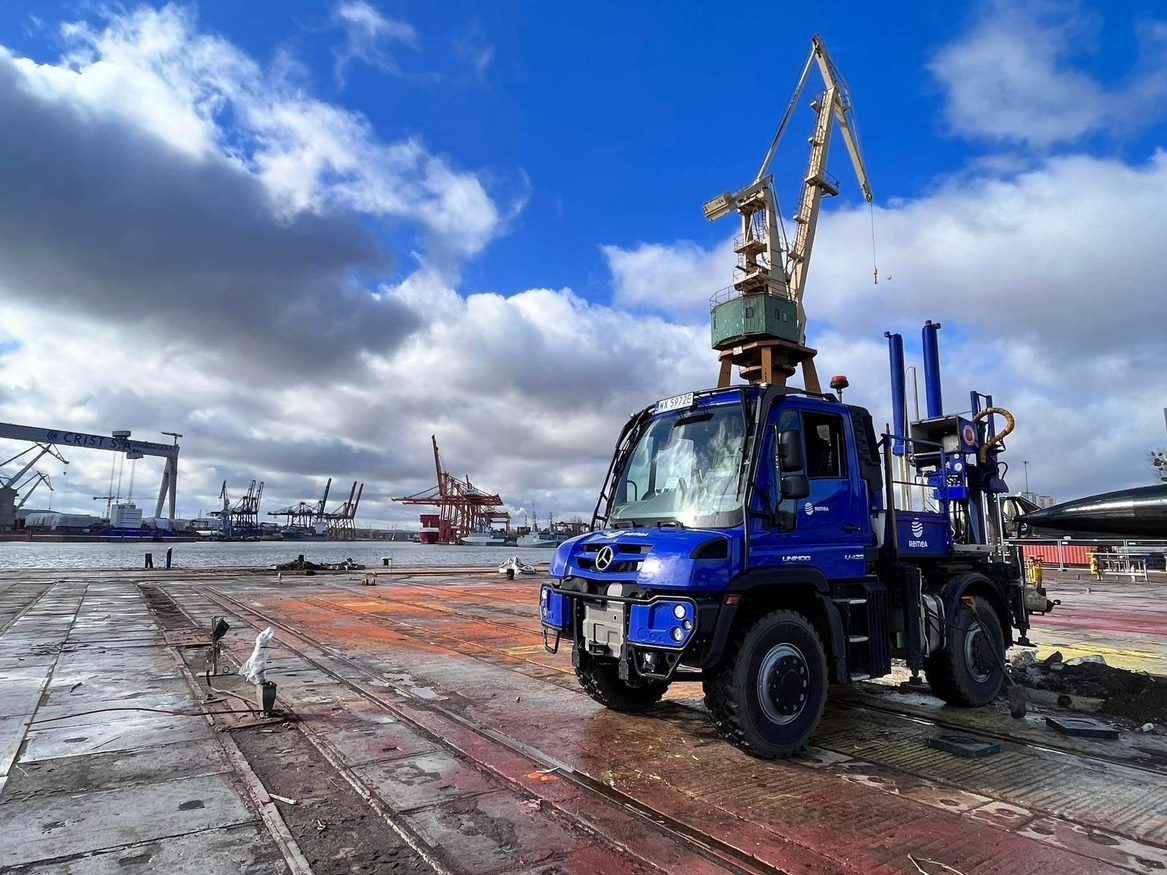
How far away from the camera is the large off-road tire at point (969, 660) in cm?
689

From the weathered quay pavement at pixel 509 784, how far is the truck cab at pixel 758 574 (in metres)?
0.54

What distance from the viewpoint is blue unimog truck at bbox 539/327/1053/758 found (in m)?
5.02

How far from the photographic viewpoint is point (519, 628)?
13.5 m

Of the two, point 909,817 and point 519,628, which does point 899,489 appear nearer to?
point 909,817

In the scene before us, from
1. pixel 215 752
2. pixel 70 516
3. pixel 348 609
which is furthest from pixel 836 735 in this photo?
pixel 70 516

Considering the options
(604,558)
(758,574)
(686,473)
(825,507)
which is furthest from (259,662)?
(825,507)

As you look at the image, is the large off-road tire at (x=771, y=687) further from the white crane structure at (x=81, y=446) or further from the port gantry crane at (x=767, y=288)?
the white crane structure at (x=81, y=446)

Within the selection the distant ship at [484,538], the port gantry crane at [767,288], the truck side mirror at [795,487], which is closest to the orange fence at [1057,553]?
the port gantry crane at [767,288]

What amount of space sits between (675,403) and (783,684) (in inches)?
104

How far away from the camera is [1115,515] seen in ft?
19.4

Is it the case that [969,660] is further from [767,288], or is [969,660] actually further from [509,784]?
[767,288]

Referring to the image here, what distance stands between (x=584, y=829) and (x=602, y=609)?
188cm

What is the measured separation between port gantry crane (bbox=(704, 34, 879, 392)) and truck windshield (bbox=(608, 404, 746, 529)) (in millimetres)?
30655

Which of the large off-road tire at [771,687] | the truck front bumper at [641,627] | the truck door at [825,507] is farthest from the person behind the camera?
the truck door at [825,507]
